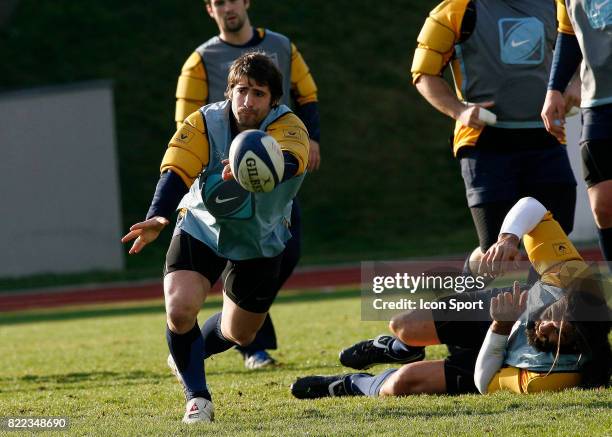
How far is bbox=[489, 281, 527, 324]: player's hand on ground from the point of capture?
6074 millimetres

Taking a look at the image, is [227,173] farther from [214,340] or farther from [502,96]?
[502,96]

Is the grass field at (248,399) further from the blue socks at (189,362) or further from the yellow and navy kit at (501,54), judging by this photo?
the yellow and navy kit at (501,54)

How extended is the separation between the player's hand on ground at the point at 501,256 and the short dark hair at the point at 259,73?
1331 millimetres

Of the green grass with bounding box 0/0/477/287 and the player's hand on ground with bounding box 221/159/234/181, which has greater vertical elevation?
the player's hand on ground with bounding box 221/159/234/181

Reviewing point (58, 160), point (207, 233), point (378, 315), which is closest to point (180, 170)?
point (207, 233)

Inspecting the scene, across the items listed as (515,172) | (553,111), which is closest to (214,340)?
(515,172)

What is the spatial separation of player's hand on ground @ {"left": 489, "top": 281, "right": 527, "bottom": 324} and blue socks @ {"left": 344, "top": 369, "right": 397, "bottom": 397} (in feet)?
2.43

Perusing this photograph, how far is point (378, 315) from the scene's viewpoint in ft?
35.1

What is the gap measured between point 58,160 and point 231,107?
18.9 meters

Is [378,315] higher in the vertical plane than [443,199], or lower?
higher

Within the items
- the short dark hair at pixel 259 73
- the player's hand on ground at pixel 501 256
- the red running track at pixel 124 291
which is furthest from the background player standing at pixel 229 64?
the red running track at pixel 124 291

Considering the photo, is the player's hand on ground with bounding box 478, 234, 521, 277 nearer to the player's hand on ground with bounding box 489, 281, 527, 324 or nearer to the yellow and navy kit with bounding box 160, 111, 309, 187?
the player's hand on ground with bounding box 489, 281, 527, 324

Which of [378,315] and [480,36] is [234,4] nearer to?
[480,36]

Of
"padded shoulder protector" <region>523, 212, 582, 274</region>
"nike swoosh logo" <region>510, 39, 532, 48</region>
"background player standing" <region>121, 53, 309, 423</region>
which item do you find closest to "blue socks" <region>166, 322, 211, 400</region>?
"background player standing" <region>121, 53, 309, 423</region>
